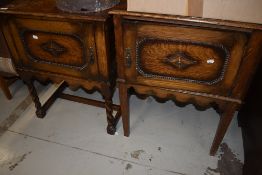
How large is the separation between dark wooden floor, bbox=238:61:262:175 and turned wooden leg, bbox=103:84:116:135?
2.77 feet

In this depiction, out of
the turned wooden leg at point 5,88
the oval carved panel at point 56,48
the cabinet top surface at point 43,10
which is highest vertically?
the cabinet top surface at point 43,10

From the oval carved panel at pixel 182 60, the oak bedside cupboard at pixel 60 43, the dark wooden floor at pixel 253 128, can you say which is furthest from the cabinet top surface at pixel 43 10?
the dark wooden floor at pixel 253 128

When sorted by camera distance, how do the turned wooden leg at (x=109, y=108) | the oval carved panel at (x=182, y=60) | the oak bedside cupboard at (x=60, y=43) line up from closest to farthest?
the oval carved panel at (x=182, y=60) → the oak bedside cupboard at (x=60, y=43) → the turned wooden leg at (x=109, y=108)

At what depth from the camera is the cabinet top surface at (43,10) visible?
3.58ft

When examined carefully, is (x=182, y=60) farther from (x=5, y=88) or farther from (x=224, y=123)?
(x=5, y=88)

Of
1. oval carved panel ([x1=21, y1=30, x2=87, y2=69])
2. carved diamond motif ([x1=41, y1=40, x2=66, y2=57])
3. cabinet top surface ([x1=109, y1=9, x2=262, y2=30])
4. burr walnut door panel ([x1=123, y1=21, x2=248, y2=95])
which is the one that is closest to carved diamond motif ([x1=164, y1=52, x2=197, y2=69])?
burr walnut door panel ([x1=123, y1=21, x2=248, y2=95])

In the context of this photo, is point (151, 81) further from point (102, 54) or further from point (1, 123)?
point (1, 123)

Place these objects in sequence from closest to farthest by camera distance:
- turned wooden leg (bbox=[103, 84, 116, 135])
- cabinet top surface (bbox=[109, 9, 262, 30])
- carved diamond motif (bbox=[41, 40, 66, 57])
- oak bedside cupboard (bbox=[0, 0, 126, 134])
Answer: cabinet top surface (bbox=[109, 9, 262, 30]) → oak bedside cupboard (bbox=[0, 0, 126, 134]) → carved diamond motif (bbox=[41, 40, 66, 57]) → turned wooden leg (bbox=[103, 84, 116, 135])

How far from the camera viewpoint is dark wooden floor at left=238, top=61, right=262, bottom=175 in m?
1.22

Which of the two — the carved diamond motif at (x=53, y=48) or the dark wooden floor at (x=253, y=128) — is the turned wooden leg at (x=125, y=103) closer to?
the carved diamond motif at (x=53, y=48)

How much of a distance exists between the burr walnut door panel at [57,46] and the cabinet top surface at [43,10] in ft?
0.15

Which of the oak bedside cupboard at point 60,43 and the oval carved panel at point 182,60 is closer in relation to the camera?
the oval carved panel at point 182,60

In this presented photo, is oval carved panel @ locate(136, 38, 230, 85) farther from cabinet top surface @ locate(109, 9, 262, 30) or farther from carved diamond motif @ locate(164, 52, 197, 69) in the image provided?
cabinet top surface @ locate(109, 9, 262, 30)

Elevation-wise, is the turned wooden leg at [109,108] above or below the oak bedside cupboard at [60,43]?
below
